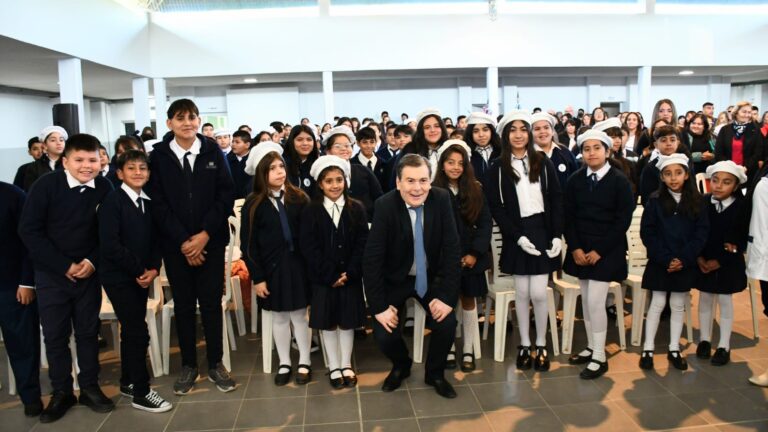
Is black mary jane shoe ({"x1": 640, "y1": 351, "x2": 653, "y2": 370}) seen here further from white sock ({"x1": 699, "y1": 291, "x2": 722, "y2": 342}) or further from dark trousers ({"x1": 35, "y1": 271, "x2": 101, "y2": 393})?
dark trousers ({"x1": 35, "y1": 271, "x2": 101, "y2": 393})

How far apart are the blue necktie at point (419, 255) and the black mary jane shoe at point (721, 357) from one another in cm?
196

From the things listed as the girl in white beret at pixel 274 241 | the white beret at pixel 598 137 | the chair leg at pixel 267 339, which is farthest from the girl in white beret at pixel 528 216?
the chair leg at pixel 267 339

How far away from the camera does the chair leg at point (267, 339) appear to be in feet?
11.6

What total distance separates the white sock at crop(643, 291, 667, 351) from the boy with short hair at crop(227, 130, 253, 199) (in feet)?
12.7

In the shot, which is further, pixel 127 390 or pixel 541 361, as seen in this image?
pixel 541 361

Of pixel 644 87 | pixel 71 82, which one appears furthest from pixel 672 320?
pixel 644 87

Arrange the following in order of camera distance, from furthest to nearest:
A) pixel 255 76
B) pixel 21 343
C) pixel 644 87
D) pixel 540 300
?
pixel 255 76 < pixel 644 87 < pixel 540 300 < pixel 21 343

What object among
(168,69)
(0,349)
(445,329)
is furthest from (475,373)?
(168,69)

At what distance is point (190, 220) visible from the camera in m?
3.19

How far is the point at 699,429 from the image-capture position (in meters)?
2.68

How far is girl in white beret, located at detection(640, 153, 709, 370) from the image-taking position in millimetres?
3359

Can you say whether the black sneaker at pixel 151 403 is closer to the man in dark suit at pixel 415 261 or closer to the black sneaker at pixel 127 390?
the black sneaker at pixel 127 390

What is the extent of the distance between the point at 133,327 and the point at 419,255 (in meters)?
1.68

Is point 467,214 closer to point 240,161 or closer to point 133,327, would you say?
point 133,327
